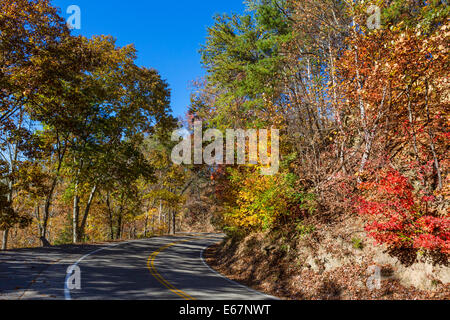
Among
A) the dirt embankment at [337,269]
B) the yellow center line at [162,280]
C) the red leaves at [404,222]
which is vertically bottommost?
the yellow center line at [162,280]

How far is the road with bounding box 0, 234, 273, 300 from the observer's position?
9.17 metres

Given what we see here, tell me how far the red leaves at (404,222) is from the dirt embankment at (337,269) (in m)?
0.73

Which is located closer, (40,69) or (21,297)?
(21,297)

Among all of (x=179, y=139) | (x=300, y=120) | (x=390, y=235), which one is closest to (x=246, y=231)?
(x=300, y=120)

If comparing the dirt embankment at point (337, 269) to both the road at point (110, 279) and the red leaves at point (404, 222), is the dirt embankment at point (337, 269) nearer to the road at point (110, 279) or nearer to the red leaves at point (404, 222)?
the red leaves at point (404, 222)

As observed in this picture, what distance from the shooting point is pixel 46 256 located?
51.7 feet

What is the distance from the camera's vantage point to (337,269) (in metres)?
11.1

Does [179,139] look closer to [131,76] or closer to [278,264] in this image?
[131,76]

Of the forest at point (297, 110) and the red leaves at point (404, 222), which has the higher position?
the forest at point (297, 110)

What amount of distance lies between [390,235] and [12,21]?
61.4 ft

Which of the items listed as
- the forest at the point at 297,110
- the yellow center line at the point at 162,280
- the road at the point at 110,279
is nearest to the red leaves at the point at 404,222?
the forest at the point at 297,110

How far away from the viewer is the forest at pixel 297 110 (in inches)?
396

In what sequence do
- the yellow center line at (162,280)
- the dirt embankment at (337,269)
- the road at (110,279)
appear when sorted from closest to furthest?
the dirt embankment at (337,269) → the road at (110,279) → the yellow center line at (162,280)
